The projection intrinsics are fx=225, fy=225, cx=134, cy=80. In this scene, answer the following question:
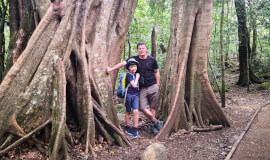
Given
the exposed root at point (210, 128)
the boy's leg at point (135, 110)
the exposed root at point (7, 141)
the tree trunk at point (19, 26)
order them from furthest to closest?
the exposed root at point (210, 128)
the boy's leg at point (135, 110)
the tree trunk at point (19, 26)
the exposed root at point (7, 141)

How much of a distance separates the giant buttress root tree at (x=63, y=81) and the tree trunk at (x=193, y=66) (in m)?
1.60

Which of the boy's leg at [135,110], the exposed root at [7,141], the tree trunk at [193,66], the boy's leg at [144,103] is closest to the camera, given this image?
the exposed root at [7,141]

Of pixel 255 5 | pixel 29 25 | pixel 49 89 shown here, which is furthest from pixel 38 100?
pixel 255 5

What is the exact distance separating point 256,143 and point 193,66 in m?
2.12

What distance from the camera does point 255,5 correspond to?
35.3ft

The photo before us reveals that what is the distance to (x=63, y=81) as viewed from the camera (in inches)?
136

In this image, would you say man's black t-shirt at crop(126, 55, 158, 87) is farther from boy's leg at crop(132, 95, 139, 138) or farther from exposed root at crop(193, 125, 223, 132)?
exposed root at crop(193, 125, 223, 132)

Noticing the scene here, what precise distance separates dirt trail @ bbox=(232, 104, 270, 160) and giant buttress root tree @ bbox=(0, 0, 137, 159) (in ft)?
6.68

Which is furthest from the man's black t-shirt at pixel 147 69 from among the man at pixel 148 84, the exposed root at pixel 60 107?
the exposed root at pixel 60 107

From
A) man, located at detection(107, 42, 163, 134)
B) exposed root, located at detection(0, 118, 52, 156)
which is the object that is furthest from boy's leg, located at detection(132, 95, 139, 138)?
exposed root, located at detection(0, 118, 52, 156)

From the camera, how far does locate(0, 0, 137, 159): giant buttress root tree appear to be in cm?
325

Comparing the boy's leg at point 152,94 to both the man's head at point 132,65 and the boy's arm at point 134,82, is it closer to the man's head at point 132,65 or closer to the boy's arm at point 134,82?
the boy's arm at point 134,82

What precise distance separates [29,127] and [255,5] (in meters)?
11.3

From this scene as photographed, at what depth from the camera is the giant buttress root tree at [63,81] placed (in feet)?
10.7
